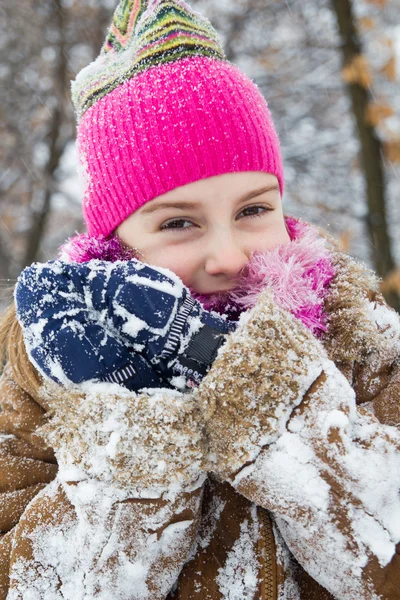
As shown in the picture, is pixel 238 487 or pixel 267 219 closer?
pixel 238 487

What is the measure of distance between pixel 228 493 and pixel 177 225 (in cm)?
69

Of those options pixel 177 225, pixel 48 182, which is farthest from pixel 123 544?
pixel 48 182

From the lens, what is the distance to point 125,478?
0.95m

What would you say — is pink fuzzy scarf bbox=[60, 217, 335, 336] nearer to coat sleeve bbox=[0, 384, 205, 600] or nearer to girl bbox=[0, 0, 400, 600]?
girl bbox=[0, 0, 400, 600]

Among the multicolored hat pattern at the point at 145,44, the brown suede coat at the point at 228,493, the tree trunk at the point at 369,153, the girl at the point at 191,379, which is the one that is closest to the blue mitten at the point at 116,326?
the girl at the point at 191,379

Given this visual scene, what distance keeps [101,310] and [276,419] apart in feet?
1.57

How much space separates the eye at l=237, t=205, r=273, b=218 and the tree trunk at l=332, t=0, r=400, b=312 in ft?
9.81

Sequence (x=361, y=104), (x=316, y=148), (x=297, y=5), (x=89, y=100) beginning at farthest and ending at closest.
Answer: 1. (x=316, y=148)
2. (x=297, y=5)
3. (x=361, y=104)
4. (x=89, y=100)

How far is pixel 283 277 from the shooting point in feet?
4.17

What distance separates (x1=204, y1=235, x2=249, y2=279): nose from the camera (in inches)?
48.8

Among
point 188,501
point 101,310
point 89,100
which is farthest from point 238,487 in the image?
point 89,100

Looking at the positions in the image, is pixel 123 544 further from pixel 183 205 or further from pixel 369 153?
pixel 369 153

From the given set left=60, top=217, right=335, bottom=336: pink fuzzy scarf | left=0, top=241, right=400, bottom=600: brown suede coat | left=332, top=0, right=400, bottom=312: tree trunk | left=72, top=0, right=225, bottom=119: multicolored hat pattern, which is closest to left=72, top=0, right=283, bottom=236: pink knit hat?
left=72, top=0, right=225, bottom=119: multicolored hat pattern

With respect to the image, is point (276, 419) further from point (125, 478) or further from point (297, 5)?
point (297, 5)
